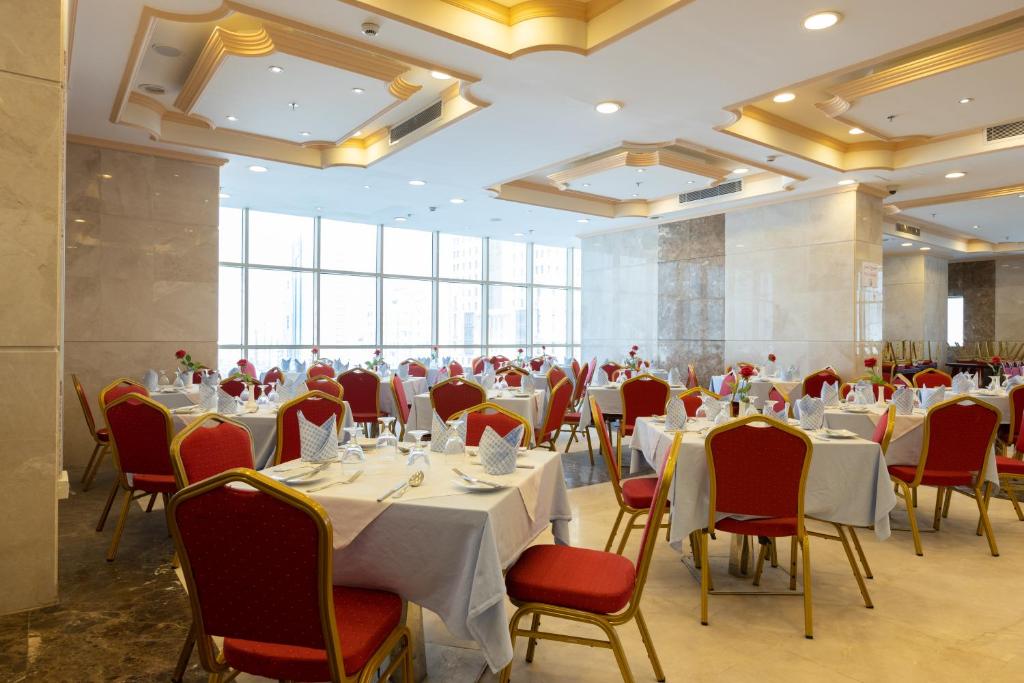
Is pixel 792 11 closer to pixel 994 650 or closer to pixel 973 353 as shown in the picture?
pixel 994 650

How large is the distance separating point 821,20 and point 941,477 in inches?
121

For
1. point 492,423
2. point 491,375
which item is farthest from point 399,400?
point 492,423

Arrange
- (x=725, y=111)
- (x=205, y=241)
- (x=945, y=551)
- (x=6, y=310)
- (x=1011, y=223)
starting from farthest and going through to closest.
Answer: (x=1011, y=223) < (x=205, y=241) < (x=725, y=111) < (x=945, y=551) < (x=6, y=310)

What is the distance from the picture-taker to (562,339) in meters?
15.7

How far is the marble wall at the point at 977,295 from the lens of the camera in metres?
16.7

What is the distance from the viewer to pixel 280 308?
37.8ft

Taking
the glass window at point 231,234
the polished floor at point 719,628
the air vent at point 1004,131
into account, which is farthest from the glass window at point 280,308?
the air vent at point 1004,131

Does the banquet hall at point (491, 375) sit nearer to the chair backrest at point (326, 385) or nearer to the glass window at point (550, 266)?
the chair backrest at point (326, 385)

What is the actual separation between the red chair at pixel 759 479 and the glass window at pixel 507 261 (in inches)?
444

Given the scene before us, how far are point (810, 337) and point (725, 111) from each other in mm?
4554

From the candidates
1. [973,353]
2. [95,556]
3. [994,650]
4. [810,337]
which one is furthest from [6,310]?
[973,353]

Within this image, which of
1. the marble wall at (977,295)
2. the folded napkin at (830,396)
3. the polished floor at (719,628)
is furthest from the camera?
the marble wall at (977,295)

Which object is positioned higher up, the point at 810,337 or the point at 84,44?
the point at 84,44

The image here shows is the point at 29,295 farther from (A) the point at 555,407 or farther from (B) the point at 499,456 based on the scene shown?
(A) the point at 555,407
